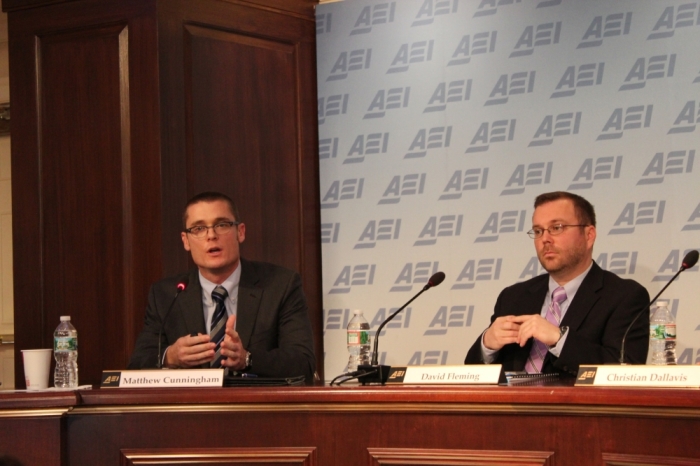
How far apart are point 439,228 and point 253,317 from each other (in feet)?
5.26

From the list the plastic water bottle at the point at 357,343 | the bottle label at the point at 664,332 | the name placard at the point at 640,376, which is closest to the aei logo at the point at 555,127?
the bottle label at the point at 664,332

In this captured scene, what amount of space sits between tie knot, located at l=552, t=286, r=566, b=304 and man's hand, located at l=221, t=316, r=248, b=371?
1.15 metres

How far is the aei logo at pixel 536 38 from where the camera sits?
455 centimetres

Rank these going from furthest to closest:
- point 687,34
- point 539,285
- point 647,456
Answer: point 687,34 → point 539,285 → point 647,456

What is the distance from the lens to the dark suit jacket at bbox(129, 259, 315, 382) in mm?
3338

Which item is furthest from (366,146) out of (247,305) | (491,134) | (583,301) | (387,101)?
(583,301)

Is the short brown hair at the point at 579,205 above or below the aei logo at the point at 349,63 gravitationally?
below

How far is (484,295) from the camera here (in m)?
4.61

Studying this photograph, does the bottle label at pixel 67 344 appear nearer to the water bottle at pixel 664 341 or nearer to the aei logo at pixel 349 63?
the water bottle at pixel 664 341

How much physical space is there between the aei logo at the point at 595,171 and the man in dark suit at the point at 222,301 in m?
1.65

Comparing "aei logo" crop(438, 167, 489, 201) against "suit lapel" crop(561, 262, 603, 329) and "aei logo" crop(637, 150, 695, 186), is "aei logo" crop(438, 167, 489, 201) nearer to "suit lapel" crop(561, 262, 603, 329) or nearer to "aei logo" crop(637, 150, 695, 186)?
"aei logo" crop(637, 150, 695, 186)

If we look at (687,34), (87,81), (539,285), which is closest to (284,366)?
(539,285)

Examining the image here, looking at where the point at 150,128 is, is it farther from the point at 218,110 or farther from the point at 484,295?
the point at 484,295

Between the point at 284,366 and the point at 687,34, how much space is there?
2.53 meters
